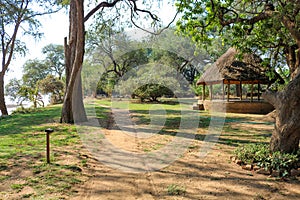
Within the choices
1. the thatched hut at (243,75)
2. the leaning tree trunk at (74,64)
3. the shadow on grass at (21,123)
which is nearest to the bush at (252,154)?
the leaning tree trunk at (74,64)

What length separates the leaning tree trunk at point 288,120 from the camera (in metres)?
4.82

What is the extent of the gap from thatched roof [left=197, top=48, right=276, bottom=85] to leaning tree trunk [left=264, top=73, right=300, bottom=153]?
11.4 meters

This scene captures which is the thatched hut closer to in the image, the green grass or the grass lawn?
the grass lawn

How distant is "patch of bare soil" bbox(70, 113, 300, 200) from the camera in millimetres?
3738

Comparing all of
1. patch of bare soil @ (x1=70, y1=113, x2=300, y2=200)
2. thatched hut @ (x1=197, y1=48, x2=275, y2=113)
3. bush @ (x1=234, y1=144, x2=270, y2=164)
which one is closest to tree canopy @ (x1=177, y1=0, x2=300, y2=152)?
bush @ (x1=234, y1=144, x2=270, y2=164)

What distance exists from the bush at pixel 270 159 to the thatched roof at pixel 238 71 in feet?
37.6

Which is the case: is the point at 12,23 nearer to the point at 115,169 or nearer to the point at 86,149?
the point at 86,149

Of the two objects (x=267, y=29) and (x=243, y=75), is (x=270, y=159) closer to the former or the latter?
(x=267, y=29)

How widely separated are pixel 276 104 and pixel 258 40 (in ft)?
17.0

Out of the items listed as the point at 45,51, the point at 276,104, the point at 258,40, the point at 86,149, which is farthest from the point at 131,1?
the point at 45,51

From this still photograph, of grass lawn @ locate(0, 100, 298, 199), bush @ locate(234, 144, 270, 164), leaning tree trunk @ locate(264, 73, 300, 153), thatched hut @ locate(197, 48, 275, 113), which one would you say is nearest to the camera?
grass lawn @ locate(0, 100, 298, 199)

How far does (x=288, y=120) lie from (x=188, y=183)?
230cm

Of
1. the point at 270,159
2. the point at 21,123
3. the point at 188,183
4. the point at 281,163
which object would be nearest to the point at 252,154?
the point at 270,159

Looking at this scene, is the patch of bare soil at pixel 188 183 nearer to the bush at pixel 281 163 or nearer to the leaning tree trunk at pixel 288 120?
the bush at pixel 281 163
